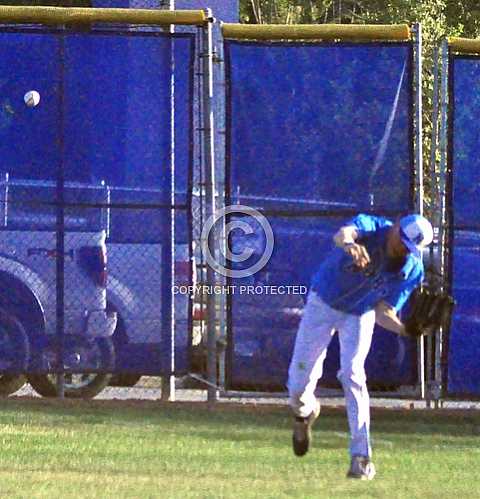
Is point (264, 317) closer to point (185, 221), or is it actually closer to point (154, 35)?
point (185, 221)

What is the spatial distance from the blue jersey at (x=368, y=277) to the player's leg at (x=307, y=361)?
0.11 m

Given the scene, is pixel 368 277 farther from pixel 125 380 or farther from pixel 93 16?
pixel 93 16

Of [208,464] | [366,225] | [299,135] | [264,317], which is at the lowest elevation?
[208,464]

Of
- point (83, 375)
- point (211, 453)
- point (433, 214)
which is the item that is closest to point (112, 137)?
point (83, 375)

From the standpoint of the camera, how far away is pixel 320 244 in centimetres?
1133

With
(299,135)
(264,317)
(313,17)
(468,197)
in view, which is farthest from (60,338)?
(313,17)

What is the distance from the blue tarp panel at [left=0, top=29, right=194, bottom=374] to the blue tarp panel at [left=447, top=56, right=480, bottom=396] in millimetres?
2083

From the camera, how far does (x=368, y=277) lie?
27.6 ft

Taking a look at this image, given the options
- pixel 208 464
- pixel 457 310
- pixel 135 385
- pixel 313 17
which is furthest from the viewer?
pixel 313 17

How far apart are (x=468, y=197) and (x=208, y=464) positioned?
3.49 metres

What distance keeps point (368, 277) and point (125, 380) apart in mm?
3945

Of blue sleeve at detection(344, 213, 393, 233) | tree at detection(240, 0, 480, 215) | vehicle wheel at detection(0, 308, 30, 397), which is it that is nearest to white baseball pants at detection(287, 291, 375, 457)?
blue sleeve at detection(344, 213, 393, 233)

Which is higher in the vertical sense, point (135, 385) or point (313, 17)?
point (313, 17)

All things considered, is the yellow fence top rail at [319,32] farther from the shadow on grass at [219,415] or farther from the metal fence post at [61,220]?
the shadow on grass at [219,415]
